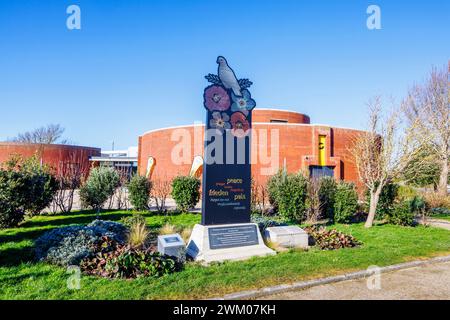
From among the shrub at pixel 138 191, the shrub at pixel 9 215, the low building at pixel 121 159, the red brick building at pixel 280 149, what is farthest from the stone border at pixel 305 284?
the low building at pixel 121 159

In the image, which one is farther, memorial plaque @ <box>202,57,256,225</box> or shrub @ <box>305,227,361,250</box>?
shrub @ <box>305,227,361,250</box>

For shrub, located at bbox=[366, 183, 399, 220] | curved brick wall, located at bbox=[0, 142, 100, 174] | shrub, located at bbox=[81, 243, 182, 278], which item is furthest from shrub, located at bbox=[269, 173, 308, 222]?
curved brick wall, located at bbox=[0, 142, 100, 174]

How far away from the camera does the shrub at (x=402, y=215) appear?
1241cm

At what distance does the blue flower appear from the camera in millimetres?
8031

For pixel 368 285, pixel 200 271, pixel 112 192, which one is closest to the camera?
pixel 368 285

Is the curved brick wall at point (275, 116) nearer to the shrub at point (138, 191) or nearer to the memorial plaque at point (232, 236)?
the shrub at point (138, 191)

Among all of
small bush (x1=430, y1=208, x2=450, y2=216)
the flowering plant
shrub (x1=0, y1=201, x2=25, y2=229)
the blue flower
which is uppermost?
the blue flower

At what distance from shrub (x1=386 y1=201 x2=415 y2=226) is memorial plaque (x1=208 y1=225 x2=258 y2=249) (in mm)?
7811

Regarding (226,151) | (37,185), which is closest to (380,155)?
(226,151)

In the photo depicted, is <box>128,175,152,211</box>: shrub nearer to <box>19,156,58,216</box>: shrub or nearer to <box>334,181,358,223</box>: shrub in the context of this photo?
<box>19,156,58,216</box>: shrub

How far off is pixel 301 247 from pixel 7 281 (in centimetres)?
644
